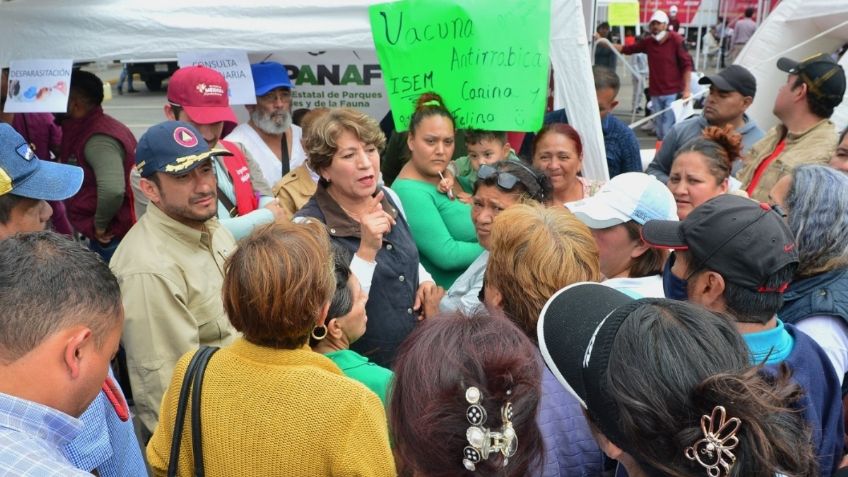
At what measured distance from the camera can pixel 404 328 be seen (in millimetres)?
2840

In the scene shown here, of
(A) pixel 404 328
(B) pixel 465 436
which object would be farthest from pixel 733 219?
(A) pixel 404 328

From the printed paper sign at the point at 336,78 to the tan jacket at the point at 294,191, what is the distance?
6.08 ft

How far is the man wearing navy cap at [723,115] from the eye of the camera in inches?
183

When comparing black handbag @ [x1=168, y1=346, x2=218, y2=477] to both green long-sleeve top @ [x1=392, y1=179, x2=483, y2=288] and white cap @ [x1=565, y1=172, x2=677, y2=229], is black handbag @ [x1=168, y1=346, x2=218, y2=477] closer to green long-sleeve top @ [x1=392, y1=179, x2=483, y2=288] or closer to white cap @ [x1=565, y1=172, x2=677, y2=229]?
white cap @ [x1=565, y1=172, x2=677, y2=229]

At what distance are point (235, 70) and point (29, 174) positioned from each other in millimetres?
2023

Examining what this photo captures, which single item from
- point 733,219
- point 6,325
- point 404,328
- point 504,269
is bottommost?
point 404,328

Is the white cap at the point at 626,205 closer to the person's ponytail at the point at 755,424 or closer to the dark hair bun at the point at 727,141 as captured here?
the dark hair bun at the point at 727,141

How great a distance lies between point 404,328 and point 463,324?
1.46 metres

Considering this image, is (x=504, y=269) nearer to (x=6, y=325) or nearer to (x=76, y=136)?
(x=6, y=325)

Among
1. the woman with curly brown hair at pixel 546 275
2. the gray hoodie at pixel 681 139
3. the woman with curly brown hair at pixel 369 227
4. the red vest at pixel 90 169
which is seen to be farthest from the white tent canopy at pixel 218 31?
Answer: the woman with curly brown hair at pixel 546 275

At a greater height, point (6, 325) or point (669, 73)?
point (6, 325)

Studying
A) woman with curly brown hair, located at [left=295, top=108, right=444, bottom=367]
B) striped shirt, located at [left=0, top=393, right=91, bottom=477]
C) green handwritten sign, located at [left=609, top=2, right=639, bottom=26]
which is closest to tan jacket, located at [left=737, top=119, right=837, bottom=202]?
woman with curly brown hair, located at [left=295, top=108, right=444, bottom=367]

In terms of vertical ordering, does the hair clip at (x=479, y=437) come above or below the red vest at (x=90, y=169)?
above

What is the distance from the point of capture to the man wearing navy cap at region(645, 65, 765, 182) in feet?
15.3
